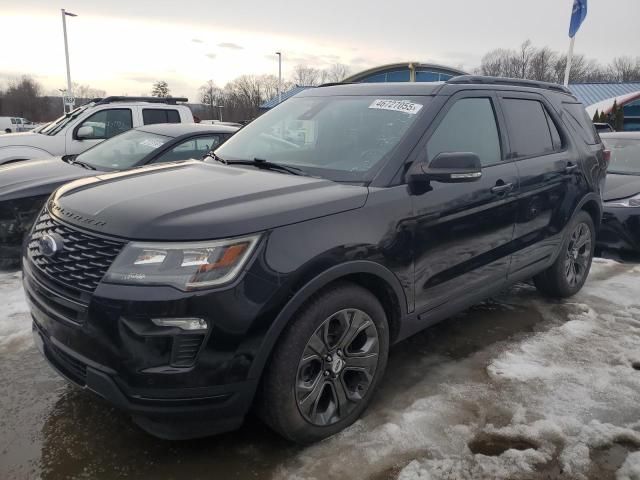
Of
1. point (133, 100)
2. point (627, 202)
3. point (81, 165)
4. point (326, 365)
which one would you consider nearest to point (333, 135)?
point (326, 365)

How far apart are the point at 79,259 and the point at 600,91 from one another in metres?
36.1

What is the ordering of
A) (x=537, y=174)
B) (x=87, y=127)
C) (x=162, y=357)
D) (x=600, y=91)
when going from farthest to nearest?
(x=600, y=91) < (x=87, y=127) < (x=537, y=174) < (x=162, y=357)

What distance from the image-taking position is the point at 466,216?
326cm

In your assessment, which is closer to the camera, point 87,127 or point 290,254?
point 290,254

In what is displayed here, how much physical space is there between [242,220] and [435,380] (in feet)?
6.02

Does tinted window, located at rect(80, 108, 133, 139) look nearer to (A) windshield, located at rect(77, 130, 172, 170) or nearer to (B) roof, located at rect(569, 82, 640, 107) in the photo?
(A) windshield, located at rect(77, 130, 172, 170)

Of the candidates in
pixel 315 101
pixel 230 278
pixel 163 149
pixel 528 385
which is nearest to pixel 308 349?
pixel 230 278

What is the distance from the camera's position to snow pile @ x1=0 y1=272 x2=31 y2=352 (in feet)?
12.2

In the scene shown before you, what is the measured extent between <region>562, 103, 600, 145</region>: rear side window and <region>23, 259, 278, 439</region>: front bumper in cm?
366

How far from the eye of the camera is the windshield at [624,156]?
7082 mm

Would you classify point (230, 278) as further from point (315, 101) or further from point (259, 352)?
A: point (315, 101)

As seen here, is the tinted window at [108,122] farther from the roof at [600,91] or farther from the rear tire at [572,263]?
the roof at [600,91]

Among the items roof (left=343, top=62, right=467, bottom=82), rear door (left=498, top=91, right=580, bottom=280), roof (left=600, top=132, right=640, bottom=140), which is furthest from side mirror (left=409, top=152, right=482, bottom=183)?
roof (left=343, top=62, right=467, bottom=82)

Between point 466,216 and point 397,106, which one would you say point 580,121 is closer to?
point 466,216
